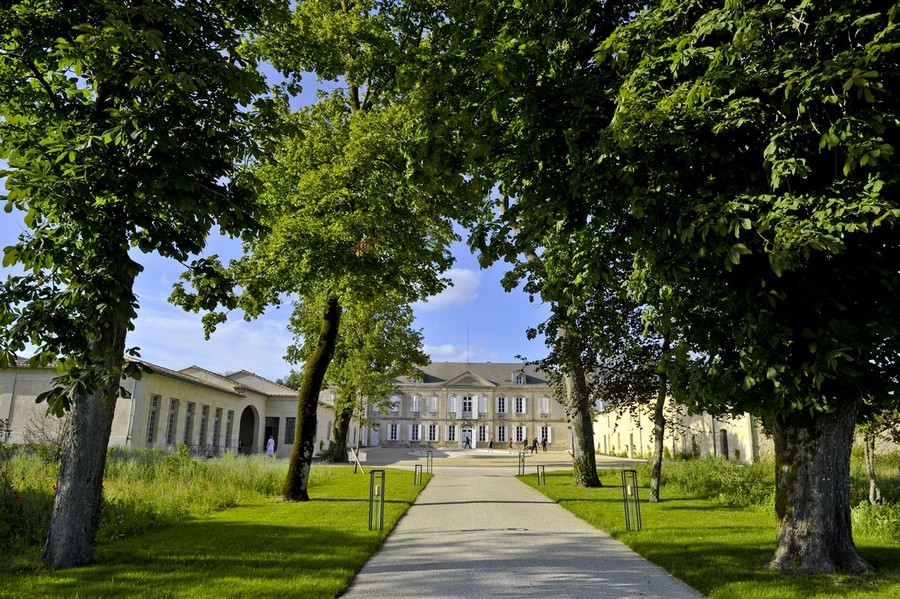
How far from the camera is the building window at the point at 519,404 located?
65.0m

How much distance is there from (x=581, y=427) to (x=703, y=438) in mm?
19257

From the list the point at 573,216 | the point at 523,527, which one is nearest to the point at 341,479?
the point at 523,527

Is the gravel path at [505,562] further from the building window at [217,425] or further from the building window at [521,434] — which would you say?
the building window at [521,434]

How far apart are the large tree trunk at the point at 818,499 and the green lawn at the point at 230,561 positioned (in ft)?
15.7

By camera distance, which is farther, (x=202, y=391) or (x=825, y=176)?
(x=202, y=391)

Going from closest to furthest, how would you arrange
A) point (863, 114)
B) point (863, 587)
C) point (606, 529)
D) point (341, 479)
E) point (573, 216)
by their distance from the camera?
1. point (863, 114)
2. point (863, 587)
3. point (573, 216)
4. point (606, 529)
5. point (341, 479)

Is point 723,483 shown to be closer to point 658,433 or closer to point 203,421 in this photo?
point 658,433

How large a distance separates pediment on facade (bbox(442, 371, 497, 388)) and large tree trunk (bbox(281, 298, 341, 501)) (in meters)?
51.1

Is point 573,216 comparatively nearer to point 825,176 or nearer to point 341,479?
point 825,176

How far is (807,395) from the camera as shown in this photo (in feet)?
19.5

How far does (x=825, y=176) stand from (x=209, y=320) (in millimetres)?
12461

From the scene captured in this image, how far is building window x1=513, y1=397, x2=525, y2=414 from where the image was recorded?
65.0 meters

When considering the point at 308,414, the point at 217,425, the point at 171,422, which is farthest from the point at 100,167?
the point at 217,425

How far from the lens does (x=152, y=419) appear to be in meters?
25.7
